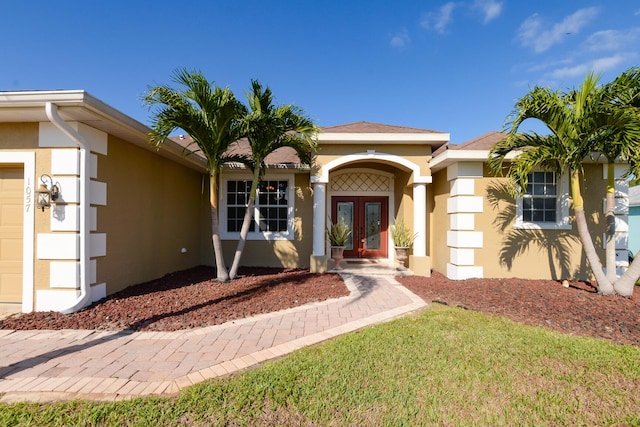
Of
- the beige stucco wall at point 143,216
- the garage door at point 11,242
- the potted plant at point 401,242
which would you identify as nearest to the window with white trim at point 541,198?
the potted plant at point 401,242

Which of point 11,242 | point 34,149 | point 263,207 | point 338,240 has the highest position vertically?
point 34,149

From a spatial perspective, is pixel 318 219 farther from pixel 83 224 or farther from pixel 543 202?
pixel 543 202

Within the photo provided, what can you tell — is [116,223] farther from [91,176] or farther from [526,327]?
[526,327]

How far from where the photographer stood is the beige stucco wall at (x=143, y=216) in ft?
19.1

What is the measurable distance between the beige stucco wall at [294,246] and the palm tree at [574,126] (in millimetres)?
5603

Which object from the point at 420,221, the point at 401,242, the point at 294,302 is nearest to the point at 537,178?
the point at 420,221

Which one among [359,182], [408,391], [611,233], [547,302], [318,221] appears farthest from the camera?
[359,182]

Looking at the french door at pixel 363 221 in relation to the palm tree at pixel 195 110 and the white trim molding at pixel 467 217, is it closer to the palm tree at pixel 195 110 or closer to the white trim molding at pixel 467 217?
the white trim molding at pixel 467 217

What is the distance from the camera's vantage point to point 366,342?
381 cm

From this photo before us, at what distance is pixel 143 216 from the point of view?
6867mm

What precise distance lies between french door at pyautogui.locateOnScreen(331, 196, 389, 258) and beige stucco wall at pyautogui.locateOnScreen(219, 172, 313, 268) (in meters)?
1.28

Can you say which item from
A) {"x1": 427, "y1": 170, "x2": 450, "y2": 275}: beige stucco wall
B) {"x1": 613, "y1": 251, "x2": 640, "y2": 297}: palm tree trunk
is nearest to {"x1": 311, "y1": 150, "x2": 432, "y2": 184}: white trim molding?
{"x1": 427, "y1": 170, "x2": 450, "y2": 275}: beige stucco wall

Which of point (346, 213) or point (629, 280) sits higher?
point (346, 213)

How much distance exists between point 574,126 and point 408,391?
6262 mm
